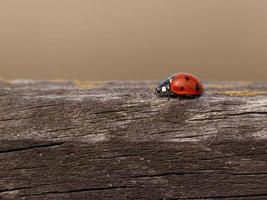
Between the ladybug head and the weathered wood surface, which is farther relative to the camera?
the ladybug head

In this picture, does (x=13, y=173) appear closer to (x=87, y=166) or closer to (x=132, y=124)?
(x=87, y=166)

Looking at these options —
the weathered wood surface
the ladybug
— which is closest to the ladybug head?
the ladybug

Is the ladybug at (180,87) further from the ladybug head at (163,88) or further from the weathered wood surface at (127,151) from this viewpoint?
the weathered wood surface at (127,151)

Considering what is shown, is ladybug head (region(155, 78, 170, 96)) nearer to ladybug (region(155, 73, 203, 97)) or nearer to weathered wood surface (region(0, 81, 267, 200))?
ladybug (region(155, 73, 203, 97))

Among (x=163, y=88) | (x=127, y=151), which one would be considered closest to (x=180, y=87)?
(x=163, y=88)

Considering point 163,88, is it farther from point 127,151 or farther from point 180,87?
point 127,151
